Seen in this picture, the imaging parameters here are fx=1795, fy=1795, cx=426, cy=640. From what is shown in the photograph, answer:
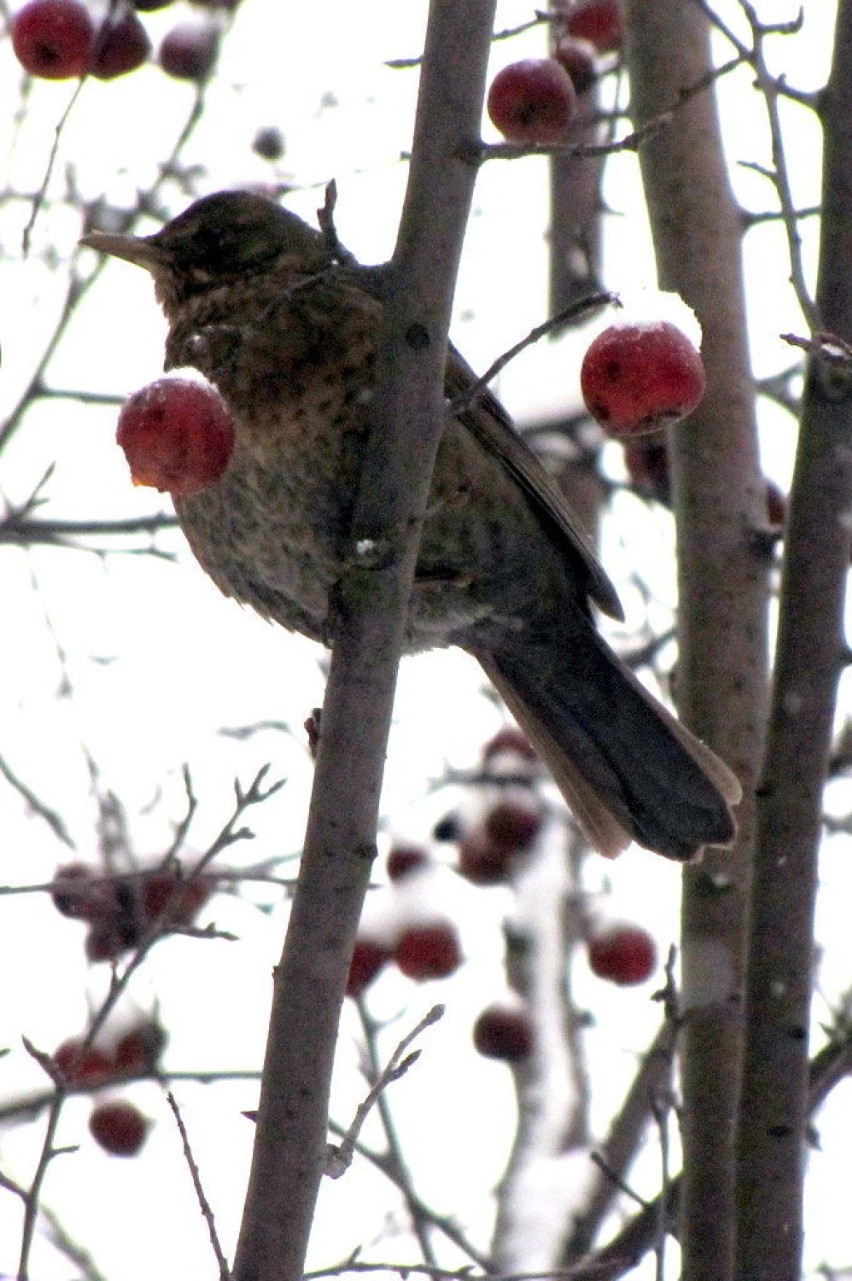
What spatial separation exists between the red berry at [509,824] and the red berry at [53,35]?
79.8 inches

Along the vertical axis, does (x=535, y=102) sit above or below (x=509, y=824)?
above

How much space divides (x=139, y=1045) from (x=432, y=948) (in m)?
0.79

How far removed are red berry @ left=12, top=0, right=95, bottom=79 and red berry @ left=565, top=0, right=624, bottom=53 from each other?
1.32 m

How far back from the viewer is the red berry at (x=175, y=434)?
245cm

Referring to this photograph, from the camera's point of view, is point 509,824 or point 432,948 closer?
point 432,948

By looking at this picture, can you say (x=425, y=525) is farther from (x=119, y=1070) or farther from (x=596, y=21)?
(x=596, y=21)

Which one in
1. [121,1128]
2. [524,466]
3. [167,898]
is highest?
[524,466]

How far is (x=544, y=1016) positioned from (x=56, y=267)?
247cm

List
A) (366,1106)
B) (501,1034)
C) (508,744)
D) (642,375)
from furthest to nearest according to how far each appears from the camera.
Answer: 1. (508,744)
2. (501,1034)
3. (642,375)
4. (366,1106)

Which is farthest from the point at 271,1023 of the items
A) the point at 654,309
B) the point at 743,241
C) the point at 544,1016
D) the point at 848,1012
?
the point at 544,1016

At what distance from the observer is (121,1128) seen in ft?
13.5

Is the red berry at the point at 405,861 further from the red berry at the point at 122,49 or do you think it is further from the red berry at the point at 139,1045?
the red berry at the point at 122,49

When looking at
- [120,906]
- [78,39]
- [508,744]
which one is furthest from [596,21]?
[120,906]

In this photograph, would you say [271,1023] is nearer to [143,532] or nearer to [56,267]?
[143,532]
